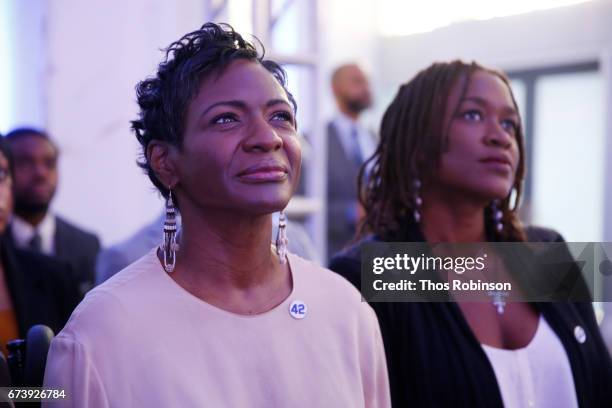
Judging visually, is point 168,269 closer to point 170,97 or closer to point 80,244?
point 170,97

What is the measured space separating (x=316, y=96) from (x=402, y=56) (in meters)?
4.80

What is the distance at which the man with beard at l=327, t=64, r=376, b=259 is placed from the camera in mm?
3895

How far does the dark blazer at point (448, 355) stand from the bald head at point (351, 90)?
277 centimetres

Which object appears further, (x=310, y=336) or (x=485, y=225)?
(x=485, y=225)

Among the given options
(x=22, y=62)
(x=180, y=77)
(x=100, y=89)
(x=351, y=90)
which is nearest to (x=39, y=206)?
(x=100, y=89)

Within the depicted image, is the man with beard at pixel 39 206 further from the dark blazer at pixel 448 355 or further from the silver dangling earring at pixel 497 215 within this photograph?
the silver dangling earring at pixel 497 215

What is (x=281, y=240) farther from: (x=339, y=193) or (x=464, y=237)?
(x=339, y=193)

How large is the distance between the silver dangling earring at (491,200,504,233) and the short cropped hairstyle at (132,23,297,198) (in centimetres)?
89

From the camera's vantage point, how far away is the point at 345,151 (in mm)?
4191

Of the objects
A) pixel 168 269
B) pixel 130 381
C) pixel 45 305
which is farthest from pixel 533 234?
pixel 45 305

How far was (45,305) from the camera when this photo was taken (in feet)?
6.79

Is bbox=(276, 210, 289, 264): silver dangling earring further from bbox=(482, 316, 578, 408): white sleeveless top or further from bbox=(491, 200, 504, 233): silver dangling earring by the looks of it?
bbox=(491, 200, 504, 233): silver dangling earring

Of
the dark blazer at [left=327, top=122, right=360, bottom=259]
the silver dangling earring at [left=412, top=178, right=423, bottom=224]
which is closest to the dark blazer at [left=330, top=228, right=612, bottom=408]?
the silver dangling earring at [left=412, top=178, right=423, bottom=224]

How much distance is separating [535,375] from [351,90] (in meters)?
3.13
